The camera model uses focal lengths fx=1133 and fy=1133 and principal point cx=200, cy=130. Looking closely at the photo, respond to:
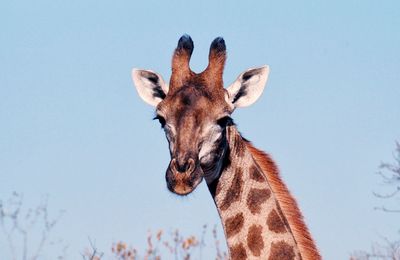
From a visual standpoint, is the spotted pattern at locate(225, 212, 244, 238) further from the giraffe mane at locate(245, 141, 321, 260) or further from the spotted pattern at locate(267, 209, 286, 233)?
the giraffe mane at locate(245, 141, 321, 260)

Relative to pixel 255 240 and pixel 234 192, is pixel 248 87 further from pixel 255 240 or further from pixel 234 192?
pixel 255 240

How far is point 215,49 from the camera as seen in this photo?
15.3 metres

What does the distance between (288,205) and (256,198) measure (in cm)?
43

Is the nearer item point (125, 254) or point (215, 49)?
point (215, 49)

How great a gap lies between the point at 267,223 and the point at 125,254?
9468mm

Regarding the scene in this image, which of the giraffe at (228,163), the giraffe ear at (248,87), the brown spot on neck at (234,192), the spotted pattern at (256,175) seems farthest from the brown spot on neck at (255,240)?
the giraffe ear at (248,87)

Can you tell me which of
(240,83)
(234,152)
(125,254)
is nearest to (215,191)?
(234,152)

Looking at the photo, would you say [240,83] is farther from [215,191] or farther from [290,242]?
[290,242]

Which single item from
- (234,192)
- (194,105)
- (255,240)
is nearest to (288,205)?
(255,240)

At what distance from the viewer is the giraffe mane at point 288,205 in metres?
13.8

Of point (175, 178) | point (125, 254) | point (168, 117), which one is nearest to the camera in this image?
point (175, 178)

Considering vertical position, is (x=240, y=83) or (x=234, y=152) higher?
(x=240, y=83)

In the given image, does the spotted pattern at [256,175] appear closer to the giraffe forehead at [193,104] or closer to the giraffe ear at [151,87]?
the giraffe forehead at [193,104]

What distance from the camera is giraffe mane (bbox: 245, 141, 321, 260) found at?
544 inches
